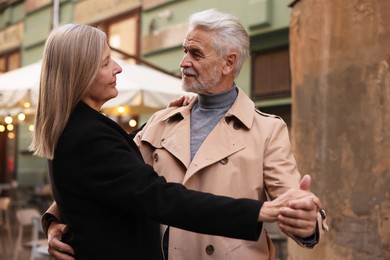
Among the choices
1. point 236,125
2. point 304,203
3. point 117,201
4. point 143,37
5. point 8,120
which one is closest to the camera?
point 304,203

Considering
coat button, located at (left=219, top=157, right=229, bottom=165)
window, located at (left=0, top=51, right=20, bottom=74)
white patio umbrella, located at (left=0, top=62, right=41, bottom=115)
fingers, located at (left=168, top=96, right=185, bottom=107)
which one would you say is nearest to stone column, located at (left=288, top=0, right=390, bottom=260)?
fingers, located at (left=168, top=96, right=185, bottom=107)

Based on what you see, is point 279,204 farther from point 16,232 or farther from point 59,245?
point 16,232

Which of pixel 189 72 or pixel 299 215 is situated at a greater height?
pixel 189 72

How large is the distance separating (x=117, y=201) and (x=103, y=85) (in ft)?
1.47

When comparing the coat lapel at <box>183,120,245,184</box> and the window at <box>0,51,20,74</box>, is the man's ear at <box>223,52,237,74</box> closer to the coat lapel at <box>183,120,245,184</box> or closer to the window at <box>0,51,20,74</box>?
the coat lapel at <box>183,120,245,184</box>

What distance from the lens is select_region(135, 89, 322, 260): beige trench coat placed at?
2504mm

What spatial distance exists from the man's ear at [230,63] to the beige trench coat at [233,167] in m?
0.16

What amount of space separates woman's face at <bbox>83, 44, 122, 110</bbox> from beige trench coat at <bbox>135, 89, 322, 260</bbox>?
0.45 metres

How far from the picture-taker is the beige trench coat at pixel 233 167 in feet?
8.21

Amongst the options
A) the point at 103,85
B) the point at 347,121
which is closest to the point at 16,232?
the point at 347,121

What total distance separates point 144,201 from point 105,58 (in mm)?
547

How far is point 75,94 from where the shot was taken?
2.20 meters

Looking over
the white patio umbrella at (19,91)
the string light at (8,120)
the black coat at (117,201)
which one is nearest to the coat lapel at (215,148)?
the black coat at (117,201)

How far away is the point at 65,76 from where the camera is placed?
2184 millimetres
